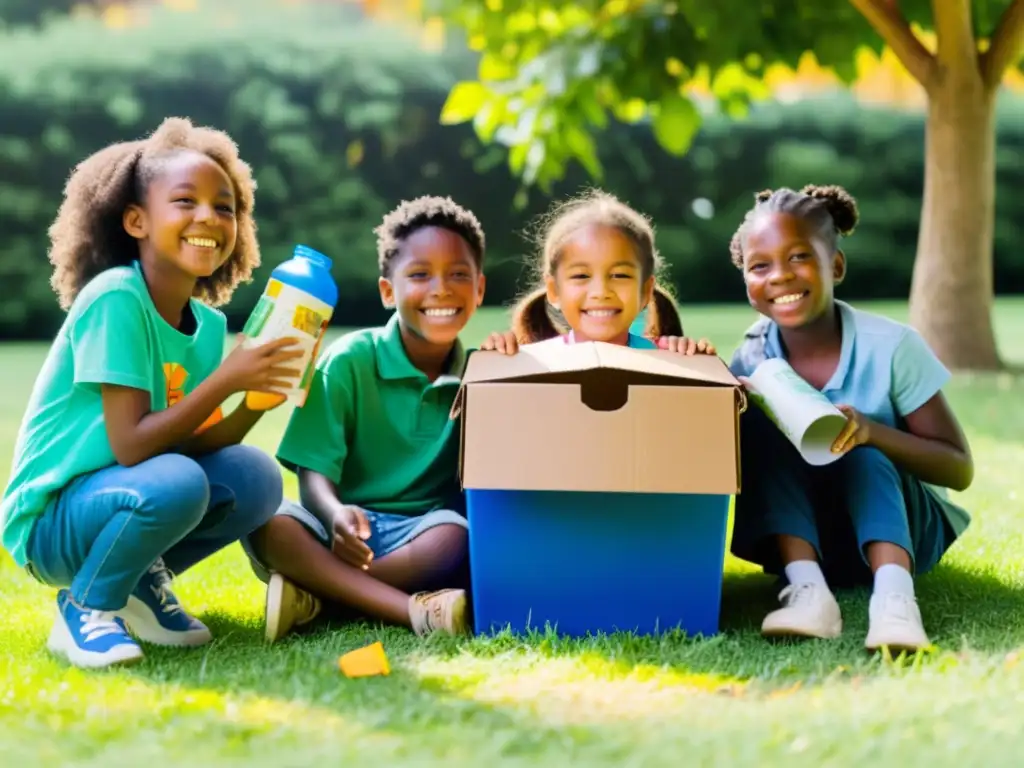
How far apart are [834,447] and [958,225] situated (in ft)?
12.4

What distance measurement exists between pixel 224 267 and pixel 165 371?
1.16 feet

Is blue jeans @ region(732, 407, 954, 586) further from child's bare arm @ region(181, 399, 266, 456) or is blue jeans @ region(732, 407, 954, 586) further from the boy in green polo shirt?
child's bare arm @ region(181, 399, 266, 456)

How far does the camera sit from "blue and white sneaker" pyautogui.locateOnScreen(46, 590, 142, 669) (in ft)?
6.42

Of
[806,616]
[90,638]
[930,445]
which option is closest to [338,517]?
[90,638]

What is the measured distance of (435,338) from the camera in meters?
2.44

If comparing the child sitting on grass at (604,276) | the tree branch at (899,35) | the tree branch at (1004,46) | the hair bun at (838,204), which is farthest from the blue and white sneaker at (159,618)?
the tree branch at (1004,46)

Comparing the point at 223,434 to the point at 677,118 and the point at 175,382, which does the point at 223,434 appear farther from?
the point at 677,118

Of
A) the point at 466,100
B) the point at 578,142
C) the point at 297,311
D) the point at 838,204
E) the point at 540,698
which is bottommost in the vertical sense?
the point at 540,698

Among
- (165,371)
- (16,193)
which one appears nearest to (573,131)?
(165,371)

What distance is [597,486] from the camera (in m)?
1.99

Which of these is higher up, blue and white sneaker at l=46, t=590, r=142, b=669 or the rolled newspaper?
the rolled newspaper

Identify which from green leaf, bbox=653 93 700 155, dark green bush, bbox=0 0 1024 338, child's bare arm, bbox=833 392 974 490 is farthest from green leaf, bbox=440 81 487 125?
child's bare arm, bbox=833 392 974 490

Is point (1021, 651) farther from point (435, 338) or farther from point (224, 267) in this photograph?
point (224, 267)

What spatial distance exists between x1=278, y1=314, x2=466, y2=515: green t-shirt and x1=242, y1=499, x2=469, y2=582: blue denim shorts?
0.17ft
